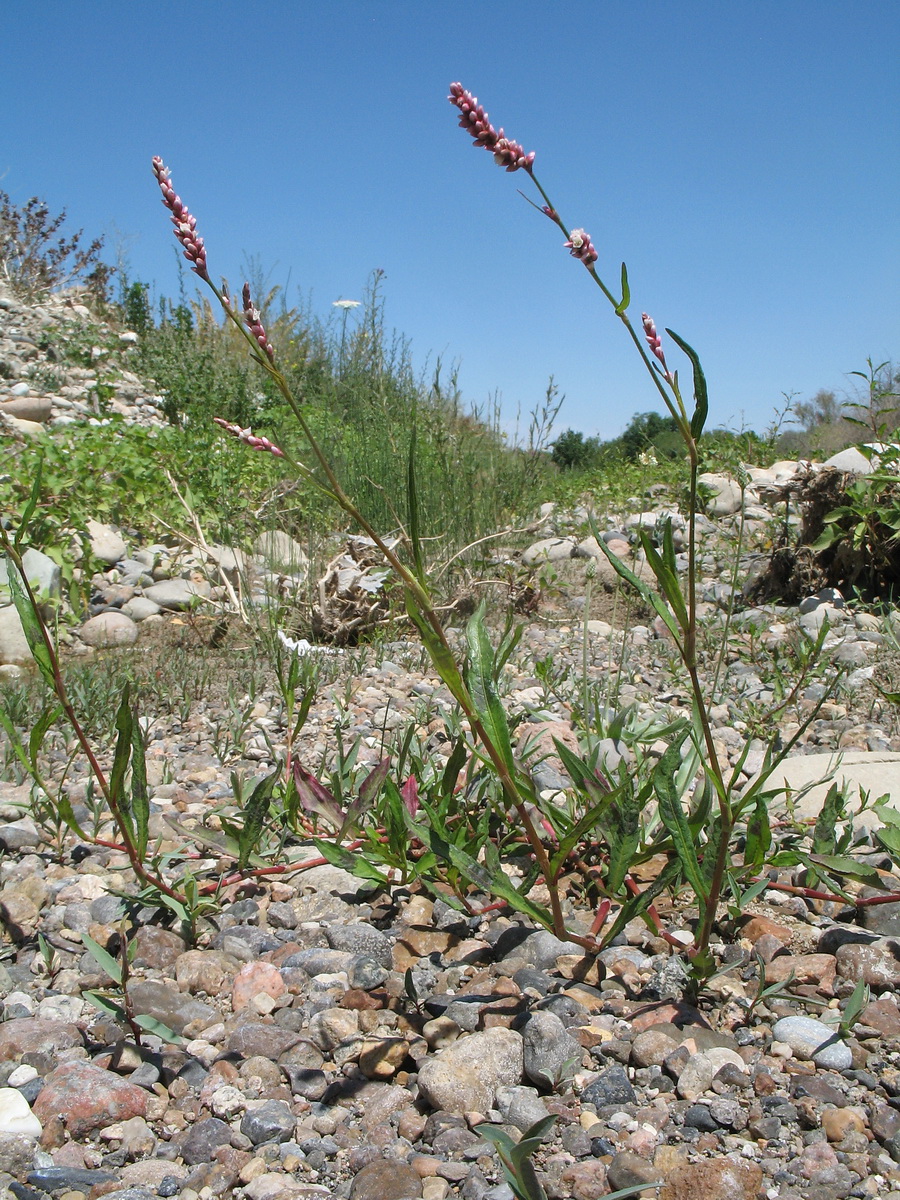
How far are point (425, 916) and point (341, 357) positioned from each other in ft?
27.3

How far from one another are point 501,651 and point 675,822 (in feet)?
1.59

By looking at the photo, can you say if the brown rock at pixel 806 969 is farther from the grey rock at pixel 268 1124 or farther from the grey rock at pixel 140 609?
the grey rock at pixel 140 609

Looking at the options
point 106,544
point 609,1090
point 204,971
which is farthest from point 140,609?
point 609,1090

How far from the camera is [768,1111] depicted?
3.84 ft

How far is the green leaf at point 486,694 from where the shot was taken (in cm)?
138

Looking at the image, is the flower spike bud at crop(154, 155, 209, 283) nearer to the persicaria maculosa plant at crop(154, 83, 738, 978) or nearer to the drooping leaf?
the persicaria maculosa plant at crop(154, 83, 738, 978)

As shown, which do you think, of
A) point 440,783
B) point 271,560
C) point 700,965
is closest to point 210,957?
point 440,783

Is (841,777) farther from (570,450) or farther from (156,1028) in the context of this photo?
(570,450)

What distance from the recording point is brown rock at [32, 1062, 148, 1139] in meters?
1.20

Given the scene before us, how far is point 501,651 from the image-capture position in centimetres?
171

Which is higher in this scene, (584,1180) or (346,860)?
(346,860)

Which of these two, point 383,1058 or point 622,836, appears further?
point 622,836

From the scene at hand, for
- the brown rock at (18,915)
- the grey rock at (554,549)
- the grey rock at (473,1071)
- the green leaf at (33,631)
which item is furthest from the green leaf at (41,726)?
the grey rock at (554,549)

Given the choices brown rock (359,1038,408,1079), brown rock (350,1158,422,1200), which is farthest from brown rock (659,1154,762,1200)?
brown rock (359,1038,408,1079)
